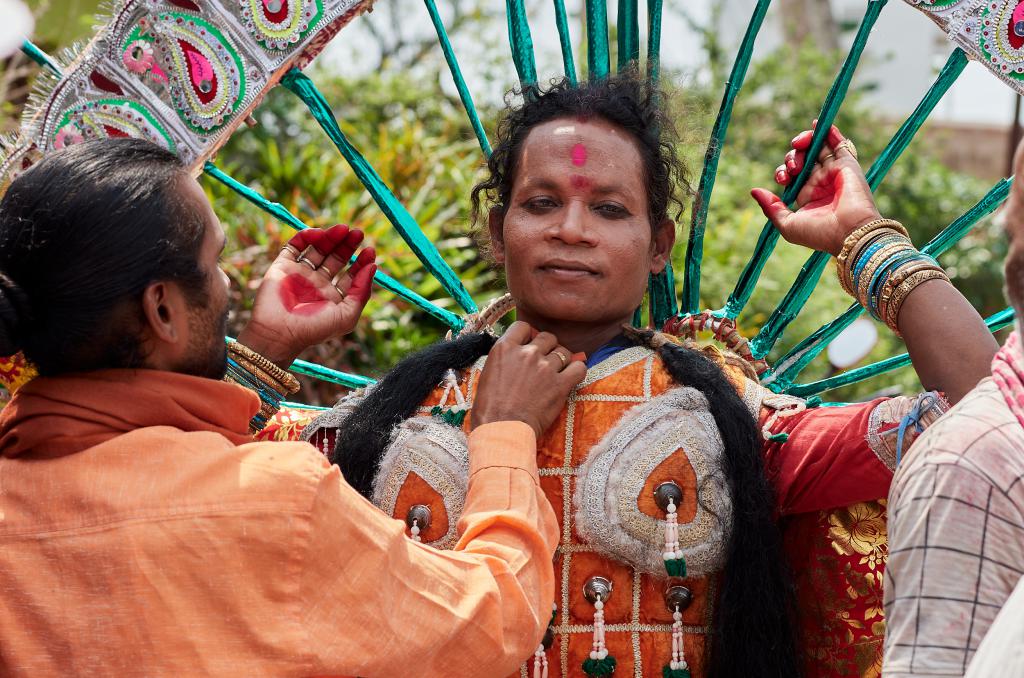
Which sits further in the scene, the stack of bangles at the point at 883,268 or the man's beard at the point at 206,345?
the stack of bangles at the point at 883,268

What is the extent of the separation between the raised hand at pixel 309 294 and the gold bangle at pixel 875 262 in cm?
102

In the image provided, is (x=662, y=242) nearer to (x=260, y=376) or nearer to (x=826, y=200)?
(x=826, y=200)

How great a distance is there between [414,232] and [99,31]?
2.85 feet

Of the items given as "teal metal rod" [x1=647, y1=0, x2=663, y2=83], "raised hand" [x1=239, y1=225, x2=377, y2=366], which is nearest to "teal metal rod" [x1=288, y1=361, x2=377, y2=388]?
"raised hand" [x1=239, y1=225, x2=377, y2=366]

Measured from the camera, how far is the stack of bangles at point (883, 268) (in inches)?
79.8

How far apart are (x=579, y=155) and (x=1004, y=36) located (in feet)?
3.03

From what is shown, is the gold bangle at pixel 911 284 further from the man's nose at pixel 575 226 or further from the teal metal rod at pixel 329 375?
the teal metal rod at pixel 329 375

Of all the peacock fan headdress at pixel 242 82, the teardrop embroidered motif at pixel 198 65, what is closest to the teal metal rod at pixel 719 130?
the peacock fan headdress at pixel 242 82

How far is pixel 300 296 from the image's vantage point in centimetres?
248

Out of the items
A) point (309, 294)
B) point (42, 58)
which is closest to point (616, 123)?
point (309, 294)

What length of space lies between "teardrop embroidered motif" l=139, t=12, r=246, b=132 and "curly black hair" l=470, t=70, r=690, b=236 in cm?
64

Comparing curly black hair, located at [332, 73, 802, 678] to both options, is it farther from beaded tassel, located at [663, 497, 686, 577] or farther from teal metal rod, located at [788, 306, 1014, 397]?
teal metal rod, located at [788, 306, 1014, 397]

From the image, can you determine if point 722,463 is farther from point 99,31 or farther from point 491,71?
point 491,71

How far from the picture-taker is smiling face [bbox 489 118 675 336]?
2238 millimetres
